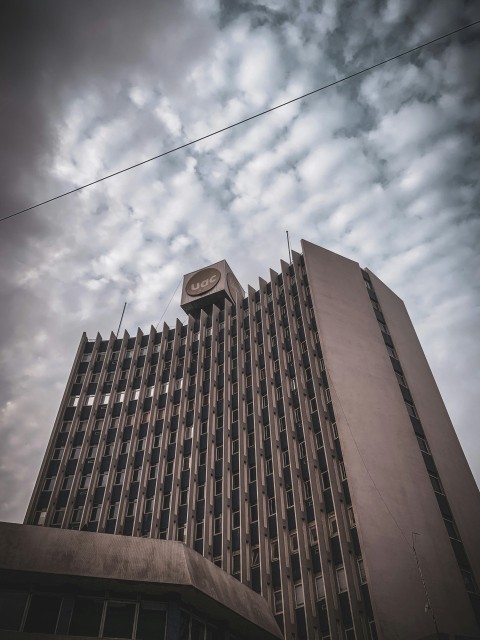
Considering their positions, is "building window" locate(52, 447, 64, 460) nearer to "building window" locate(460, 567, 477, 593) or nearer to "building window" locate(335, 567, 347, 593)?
"building window" locate(335, 567, 347, 593)

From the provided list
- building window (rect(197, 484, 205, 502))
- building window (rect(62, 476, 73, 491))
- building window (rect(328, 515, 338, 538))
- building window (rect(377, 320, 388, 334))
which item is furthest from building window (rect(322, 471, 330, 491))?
building window (rect(62, 476, 73, 491))

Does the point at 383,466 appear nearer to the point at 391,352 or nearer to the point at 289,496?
the point at 289,496

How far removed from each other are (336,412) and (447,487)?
982 cm

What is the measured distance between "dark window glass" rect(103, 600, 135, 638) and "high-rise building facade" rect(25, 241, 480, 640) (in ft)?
54.9

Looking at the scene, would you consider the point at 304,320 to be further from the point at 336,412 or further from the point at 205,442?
the point at 205,442

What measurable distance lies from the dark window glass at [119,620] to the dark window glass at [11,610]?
2.38 meters

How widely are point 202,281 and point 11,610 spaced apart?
47859 mm

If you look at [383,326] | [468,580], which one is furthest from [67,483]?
[468,580]

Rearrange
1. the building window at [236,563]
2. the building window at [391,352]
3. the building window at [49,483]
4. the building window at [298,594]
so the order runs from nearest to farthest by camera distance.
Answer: the building window at [298,594]
the building window at [236,563]
the building window at [391,352]
the building window at [49,483]

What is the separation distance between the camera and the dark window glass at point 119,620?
1321 centimetres

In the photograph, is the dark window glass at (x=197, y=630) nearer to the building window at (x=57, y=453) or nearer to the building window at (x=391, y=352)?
the building window at (x=391, y=352)

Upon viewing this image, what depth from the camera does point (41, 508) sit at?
4103 centimetres

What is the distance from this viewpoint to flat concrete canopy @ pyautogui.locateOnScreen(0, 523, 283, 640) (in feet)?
43.2

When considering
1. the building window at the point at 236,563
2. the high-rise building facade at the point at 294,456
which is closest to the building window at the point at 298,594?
the high-rise building facade at the point at 294,456
